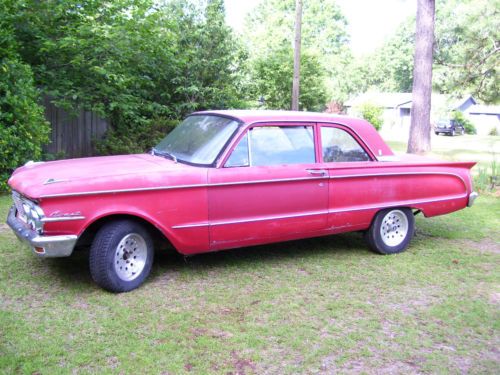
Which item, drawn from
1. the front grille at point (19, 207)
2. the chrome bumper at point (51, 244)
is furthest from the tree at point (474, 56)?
the chrome bumper at point (51, 244)

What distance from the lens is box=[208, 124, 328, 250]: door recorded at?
4.98 metres

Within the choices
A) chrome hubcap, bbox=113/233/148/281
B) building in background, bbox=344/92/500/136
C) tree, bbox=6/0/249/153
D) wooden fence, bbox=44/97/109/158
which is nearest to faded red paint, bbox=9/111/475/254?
chrome hubcap, bbox=113/233/148/281

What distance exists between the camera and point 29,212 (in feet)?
14.6

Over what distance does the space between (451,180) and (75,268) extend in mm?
4677

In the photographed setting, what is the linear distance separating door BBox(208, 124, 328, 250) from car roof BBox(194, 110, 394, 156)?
97 mm

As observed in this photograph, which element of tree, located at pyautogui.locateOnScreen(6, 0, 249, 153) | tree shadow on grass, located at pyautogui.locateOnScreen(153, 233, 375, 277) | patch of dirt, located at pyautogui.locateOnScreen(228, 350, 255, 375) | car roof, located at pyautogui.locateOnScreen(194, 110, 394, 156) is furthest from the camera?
tree, located at pyautogui.locateOnScreen(6, 0, 249, 153)

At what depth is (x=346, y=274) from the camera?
5438 millimetres

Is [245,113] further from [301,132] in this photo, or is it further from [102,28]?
[102,28]

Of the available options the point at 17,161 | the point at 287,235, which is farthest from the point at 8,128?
the point at 287,235

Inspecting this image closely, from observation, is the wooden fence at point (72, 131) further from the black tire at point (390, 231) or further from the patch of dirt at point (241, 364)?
the patch of dirt at point (241, 364)

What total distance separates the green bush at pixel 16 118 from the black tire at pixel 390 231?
20.5 feet

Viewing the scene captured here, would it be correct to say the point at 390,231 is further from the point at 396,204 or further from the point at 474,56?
the point at 474,56

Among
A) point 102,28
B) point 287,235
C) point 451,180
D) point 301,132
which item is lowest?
point 287,235

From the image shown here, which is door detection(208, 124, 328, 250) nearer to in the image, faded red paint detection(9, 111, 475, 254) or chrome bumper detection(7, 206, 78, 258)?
faded red paint detection(9, 111, 475, 254)
